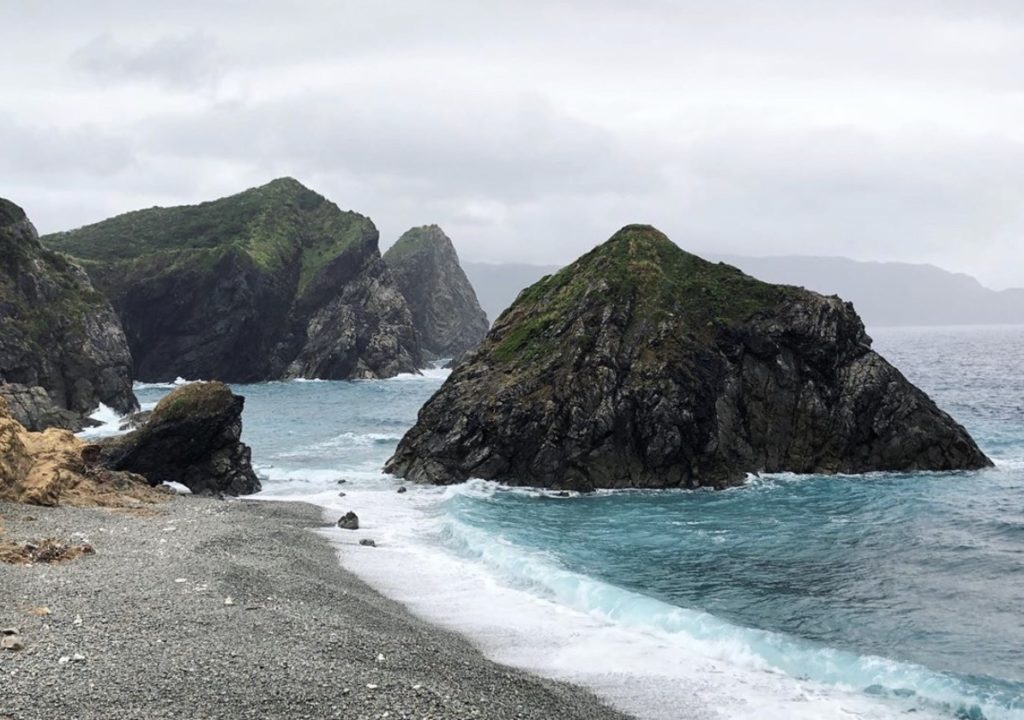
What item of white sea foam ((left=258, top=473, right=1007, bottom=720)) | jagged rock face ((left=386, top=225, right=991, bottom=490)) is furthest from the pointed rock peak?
white sea foam ((left=258, top=473, right=1007, bottom=720))

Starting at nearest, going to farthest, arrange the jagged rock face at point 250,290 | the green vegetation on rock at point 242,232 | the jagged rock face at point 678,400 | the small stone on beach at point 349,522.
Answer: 1. the small stone on beach at point 349,522
2. the jagged rock face at point 678,400
3. the jagged rock face at point 250,290
4. the green vegetation on rock at point 242,232

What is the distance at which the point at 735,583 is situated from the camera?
28.7m

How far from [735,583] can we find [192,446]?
32.4 m

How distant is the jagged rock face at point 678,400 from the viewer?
2018 inches

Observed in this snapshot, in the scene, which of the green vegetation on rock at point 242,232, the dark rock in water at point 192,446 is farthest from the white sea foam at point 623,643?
the green vegetation on rock at point 242,232

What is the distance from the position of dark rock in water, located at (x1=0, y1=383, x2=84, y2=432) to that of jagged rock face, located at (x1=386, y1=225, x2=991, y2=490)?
103 feet

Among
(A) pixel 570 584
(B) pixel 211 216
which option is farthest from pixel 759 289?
(B) pixel 211 216

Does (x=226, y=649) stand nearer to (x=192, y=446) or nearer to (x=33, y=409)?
(x=192, y=446)

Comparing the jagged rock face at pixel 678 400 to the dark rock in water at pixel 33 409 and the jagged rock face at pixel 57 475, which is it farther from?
the dark rock in water at pixel 33 409

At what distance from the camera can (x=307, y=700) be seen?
48.4 feet

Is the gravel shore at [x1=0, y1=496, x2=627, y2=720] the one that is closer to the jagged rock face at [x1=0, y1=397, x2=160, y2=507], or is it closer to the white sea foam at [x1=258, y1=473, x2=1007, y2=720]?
the white sea foam at [x1=258, y1=473, x2=1007, y2=720]

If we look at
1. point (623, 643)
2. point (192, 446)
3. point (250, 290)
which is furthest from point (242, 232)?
point (623, 643)

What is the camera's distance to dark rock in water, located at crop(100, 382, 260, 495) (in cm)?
4503

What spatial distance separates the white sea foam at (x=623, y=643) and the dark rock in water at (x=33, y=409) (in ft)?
141
